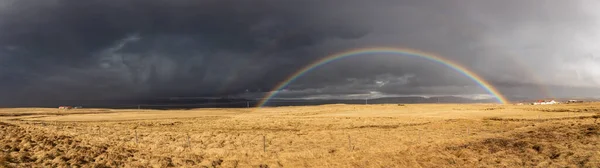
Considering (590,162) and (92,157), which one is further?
(92,157)

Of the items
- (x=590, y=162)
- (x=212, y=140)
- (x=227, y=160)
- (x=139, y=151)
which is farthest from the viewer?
(x=212, y=140)

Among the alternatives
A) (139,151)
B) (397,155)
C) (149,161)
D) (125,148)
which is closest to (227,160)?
(149,161)

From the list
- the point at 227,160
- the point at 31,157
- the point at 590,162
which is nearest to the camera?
the point at 590,162

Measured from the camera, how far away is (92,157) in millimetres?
25297

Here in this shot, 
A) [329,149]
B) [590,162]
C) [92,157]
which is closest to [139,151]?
[92,157]

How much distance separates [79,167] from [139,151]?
735cm

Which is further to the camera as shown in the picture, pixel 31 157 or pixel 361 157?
pixel 361 157

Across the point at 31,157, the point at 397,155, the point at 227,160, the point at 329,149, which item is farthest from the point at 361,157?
the point at 31,157

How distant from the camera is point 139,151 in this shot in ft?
95.7

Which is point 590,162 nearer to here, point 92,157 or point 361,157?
point 361,157

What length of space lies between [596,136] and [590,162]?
979cm

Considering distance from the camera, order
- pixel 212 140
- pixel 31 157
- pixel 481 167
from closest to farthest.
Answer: pixel 481 167, pixel 31 157, pixel 212 140

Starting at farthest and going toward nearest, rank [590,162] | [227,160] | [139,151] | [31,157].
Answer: [139,151]
[227,160]
[31,157]
[590,162]

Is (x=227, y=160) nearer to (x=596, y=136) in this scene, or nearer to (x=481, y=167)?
(x=481, y=167)
